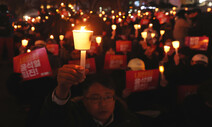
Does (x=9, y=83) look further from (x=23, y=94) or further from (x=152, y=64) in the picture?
(x=152, y=64)

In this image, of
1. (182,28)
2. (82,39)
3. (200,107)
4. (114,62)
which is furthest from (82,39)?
(182,28)

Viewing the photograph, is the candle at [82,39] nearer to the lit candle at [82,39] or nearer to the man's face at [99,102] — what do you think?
the lit candle at [82,39]

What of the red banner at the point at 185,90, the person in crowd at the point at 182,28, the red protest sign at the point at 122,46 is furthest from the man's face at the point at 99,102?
the person in crowd at the point at 182,28

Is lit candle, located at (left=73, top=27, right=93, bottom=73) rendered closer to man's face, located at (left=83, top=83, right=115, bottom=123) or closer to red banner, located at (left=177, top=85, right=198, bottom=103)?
man's face, located at (left=83, top=83, right=115, bottom=123)

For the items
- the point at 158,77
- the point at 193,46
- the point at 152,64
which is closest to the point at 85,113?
the point at 158,77

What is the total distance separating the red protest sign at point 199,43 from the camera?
6.52 meters

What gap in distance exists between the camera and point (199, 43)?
6609 millimetres

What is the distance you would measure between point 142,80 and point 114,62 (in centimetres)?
163

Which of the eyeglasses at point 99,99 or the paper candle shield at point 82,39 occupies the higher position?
the paper candle shield at point 82,39

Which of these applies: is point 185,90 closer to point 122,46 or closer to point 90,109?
point 90,109

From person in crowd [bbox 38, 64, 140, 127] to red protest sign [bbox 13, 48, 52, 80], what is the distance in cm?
142

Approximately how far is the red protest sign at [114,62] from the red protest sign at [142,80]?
1485 mm

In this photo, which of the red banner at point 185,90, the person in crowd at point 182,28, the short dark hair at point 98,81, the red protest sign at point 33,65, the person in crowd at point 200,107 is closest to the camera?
the short dark hair at point 98,81

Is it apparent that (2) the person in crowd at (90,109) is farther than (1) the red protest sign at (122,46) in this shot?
No
